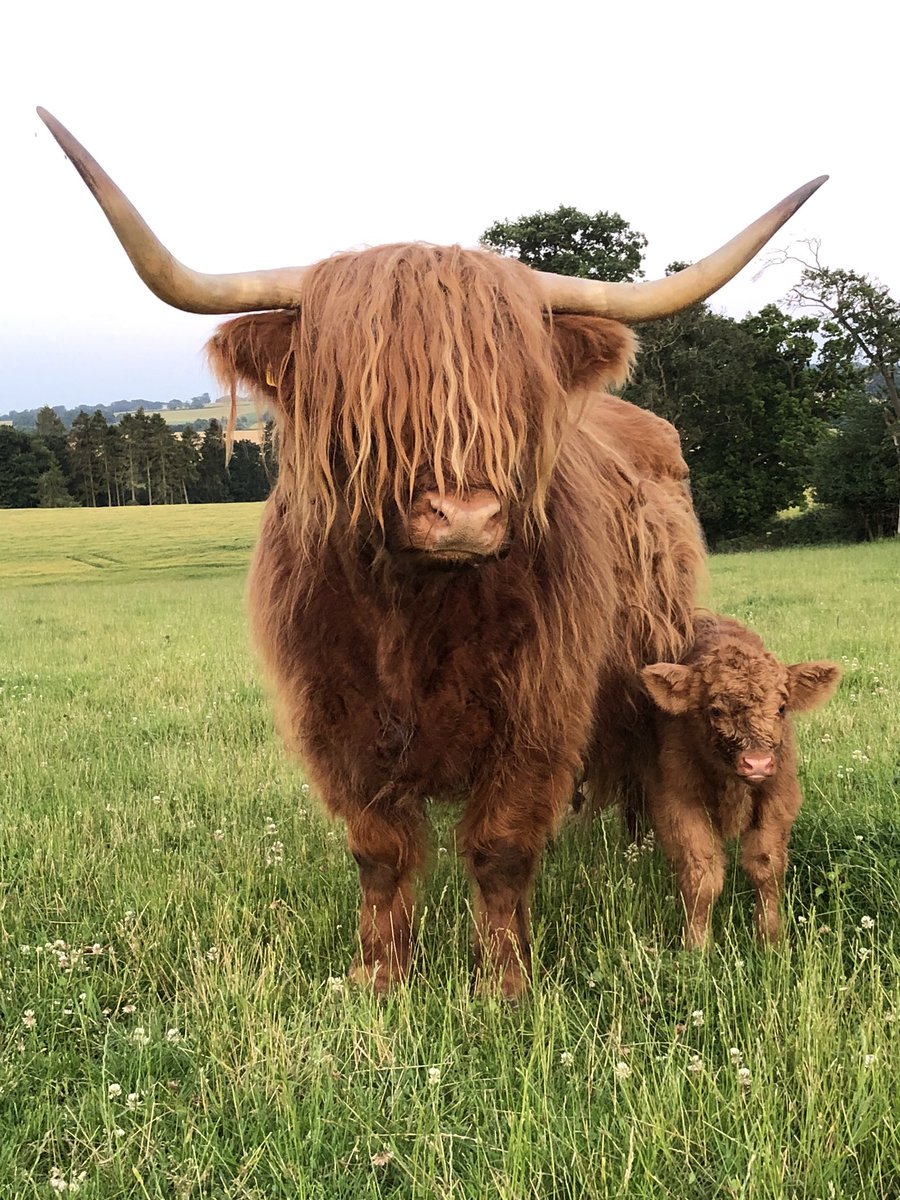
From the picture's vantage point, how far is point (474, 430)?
216 cm

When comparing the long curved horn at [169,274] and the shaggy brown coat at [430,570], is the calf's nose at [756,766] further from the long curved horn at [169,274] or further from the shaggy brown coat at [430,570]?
the long curved horn at [169,274]

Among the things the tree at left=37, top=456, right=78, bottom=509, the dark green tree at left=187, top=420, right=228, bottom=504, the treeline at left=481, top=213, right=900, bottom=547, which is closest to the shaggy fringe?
the treeline at left=481, top=213, right=900, bottom=547

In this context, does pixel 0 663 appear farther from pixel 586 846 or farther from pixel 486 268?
pixel 486 268

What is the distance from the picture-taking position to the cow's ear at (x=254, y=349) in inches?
92.7

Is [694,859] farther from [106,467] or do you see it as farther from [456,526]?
[106,467]

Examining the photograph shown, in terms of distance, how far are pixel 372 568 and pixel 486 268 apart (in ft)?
2.77

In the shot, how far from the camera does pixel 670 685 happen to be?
10.5 ft

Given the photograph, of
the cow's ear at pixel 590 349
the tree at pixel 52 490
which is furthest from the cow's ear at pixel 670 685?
the tree at pixel 52 490

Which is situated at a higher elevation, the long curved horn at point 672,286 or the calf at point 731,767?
the long curved horn at point 672,286

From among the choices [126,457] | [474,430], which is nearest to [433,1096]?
[474,430]

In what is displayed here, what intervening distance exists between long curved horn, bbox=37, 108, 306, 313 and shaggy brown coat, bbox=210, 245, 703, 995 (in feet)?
0.20

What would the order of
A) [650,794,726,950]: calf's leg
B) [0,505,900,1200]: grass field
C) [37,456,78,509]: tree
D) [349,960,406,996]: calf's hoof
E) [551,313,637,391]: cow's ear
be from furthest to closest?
[37,456,78,509]: tree < [650,794,726,950]: calf's leg < [349,960,406,996]: calf's hoof < [551,313,637,391]: cow's ear < [0,505,900,1200]: grass field

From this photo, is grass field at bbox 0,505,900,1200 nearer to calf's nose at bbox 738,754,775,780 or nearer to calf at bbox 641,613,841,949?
calf at bbox 641,613,841,949

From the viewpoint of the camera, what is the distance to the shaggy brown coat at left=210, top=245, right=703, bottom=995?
87.4 inches
